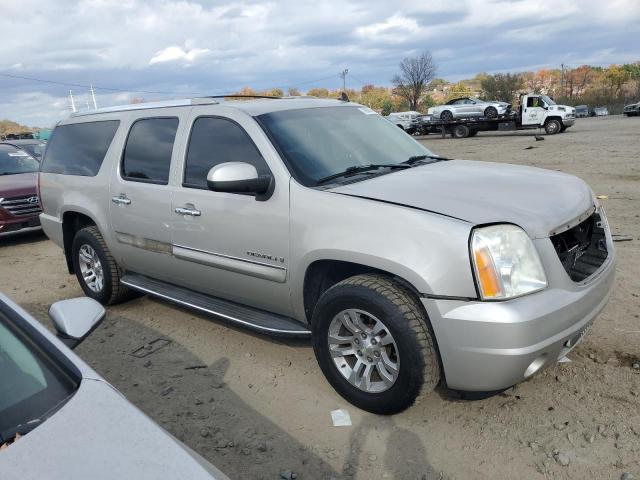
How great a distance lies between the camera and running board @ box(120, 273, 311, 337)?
11.6 ft

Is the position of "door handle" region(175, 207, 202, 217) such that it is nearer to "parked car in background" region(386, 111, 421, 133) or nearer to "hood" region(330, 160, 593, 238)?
"hood" region(330, 160, 593, 238)

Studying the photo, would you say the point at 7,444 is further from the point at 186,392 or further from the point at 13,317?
the point at 186,392

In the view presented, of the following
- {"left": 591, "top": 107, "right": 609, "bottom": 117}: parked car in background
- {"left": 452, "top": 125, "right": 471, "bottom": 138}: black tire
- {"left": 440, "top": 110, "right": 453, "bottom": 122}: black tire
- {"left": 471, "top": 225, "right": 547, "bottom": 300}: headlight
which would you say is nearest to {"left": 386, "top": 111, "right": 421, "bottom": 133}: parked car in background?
{"left": 440, "top": 110, "right": 453, "bottom": 122}: black tire

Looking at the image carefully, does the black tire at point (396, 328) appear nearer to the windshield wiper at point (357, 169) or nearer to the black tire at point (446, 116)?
the windshield wiper at point (357, 169)

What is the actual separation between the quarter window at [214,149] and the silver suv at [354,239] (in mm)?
12

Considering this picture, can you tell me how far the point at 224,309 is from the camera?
3930mm

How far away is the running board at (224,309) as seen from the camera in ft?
11.6

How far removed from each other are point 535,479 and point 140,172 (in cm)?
361

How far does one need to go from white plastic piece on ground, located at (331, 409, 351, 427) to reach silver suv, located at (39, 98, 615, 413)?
11cm

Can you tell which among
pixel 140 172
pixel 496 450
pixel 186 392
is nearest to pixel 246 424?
pixel 186 392

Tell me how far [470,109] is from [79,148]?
2880 centimetres

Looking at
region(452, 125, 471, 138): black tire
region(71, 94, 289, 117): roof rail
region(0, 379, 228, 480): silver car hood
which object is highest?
region(71, 94, 289, 117): roof rail

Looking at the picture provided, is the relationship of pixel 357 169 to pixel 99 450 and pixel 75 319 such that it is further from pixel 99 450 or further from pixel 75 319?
pixel 99 450

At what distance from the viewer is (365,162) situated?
12.4ft
